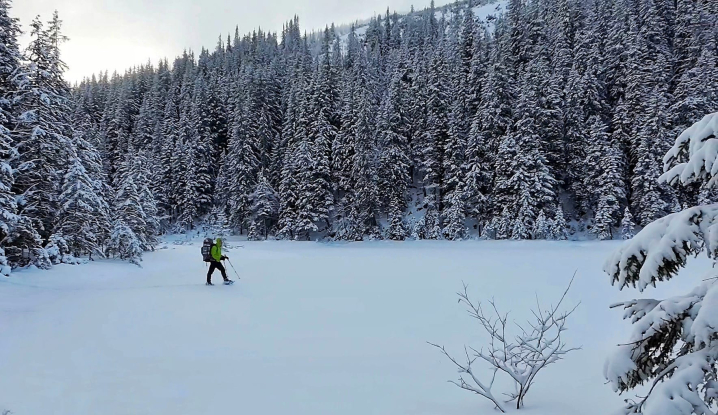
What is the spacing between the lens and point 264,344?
23.9 ft

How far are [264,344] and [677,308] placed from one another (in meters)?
6.29

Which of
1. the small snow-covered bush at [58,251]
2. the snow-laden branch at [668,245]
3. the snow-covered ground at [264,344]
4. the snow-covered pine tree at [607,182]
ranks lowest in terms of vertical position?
the snow-covered ground at [264,344]

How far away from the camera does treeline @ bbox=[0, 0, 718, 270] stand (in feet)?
115

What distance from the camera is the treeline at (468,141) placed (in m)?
34.9

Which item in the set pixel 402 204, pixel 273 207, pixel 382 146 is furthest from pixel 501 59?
pixel 273 207

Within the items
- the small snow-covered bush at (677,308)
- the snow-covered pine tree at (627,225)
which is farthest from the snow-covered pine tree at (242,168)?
the small snow-covered bush at (677,308)

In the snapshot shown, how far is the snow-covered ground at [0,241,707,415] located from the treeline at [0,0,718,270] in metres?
13.9

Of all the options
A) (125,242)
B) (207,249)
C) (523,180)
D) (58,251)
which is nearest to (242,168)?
(523,180)

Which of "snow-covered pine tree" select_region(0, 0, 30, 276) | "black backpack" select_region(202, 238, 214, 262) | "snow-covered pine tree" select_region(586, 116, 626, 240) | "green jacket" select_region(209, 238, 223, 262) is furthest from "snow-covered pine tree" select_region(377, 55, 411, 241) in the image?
"snow-covered pine tree" select_region(0, 0, 30, 276)

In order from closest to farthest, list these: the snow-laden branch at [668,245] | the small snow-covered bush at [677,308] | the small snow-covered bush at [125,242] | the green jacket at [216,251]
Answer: the small snow-covered bush at [677,308] < the snow-laden branch at [668,245] < the green jacket at [216,251] < the small snow-covered bush at [125,242]

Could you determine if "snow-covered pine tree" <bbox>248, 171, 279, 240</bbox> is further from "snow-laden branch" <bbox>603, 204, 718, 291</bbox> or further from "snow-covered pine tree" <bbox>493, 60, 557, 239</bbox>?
"snow-laden branch" <bbox>603, 204, 718, 291</bbox>

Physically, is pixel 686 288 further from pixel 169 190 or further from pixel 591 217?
pixel 169 190

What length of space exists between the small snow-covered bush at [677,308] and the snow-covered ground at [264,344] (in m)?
2.68

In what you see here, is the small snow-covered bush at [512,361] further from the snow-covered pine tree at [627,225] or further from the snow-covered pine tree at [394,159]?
the snow-covered pine tree at [394,159]
